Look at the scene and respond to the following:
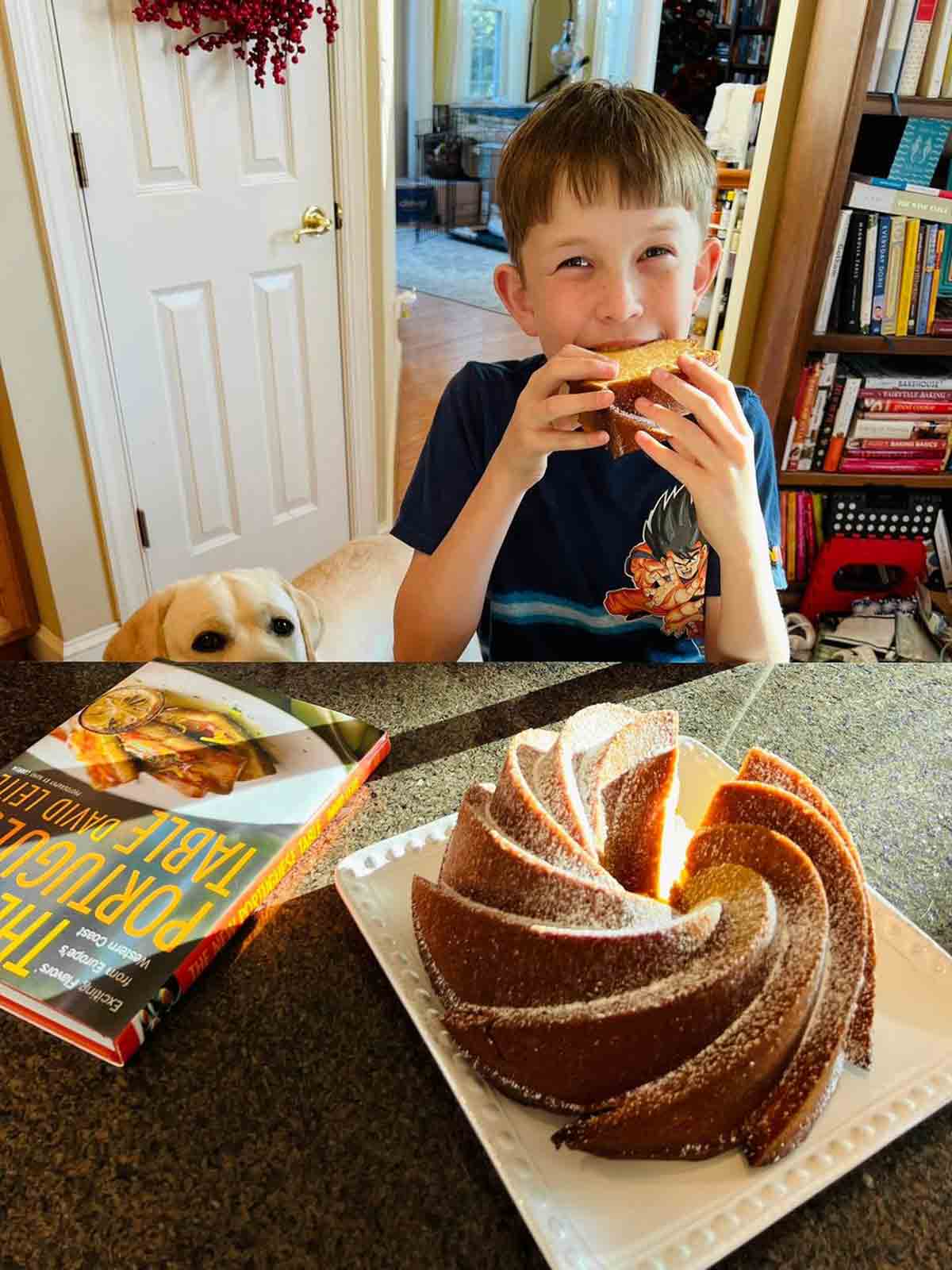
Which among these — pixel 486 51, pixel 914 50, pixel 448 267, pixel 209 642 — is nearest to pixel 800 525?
pixel 914 50

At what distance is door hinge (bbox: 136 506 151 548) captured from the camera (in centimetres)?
242

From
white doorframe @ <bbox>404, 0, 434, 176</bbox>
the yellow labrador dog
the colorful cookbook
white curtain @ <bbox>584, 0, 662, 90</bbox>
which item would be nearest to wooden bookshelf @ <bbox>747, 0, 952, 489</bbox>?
the yellow labrador dog

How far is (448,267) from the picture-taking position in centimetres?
716

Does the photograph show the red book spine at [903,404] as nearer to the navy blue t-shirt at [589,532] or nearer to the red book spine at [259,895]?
the navy blue t-shirt at [589,532]

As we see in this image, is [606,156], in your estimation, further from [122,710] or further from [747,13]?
[747,13]

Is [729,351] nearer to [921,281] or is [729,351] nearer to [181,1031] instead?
[921,281]

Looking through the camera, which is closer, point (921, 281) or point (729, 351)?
point (921, 281)

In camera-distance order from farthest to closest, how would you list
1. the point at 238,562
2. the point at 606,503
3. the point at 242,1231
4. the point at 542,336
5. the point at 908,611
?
the point at 238,562, the point at 908,611, the point at 606,503, the point at 542,336, the point at 242,1231

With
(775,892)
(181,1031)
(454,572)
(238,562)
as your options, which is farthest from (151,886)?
(238,562)

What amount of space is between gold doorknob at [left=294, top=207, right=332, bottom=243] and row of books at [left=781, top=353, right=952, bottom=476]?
4.47 feet

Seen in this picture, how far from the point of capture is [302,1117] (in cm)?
50

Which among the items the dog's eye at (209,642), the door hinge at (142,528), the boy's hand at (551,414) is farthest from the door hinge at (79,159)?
the boy's hand at (551,414)

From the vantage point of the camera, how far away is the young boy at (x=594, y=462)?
35.0 inches

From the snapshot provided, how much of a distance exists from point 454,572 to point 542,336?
0.28 m
